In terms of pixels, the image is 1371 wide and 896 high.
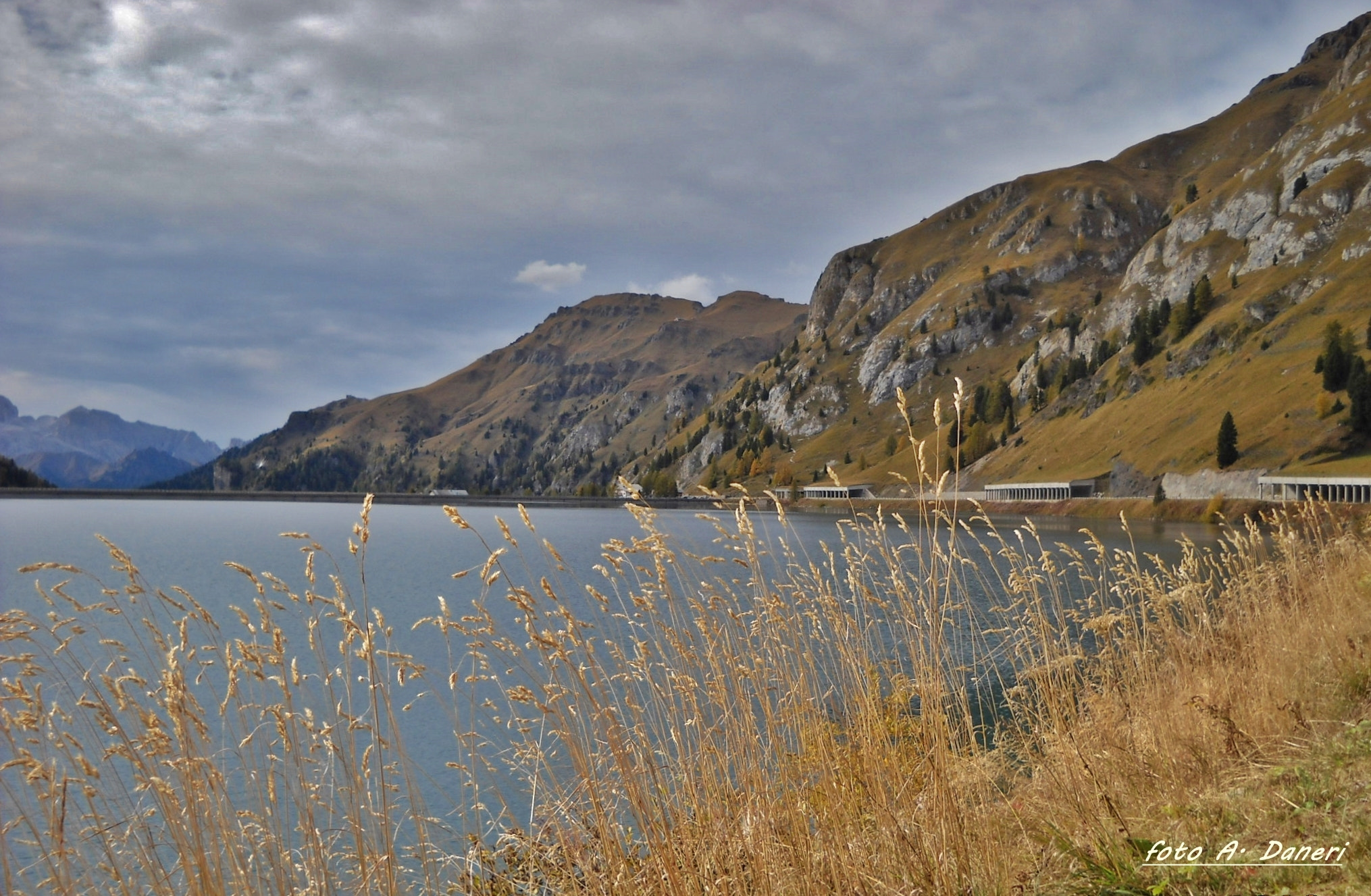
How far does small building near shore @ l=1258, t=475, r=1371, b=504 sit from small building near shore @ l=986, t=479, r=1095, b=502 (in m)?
29.0

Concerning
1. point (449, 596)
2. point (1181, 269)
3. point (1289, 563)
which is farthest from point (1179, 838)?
point (1181, 269)

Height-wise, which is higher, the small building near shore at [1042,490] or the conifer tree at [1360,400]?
the conifer tree at [1360,400]

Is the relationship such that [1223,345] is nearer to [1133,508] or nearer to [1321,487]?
[1133,508]

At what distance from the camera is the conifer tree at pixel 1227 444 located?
88.1 m

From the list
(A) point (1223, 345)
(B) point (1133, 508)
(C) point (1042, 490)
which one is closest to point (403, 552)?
(B) point (1133, 508)

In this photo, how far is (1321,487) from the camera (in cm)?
7656

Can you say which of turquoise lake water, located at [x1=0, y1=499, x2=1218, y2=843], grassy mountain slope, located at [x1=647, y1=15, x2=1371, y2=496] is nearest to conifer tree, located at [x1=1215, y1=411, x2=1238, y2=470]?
grassy mountain slope, located at [x1=647, y1=15, x2=1371, y2=496]

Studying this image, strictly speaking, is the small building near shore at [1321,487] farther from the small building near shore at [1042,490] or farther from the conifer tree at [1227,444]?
the small building near shore at [1042,490]

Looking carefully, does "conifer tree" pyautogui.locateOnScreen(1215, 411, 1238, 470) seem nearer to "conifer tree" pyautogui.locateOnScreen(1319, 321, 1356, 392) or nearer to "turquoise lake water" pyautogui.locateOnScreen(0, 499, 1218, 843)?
"conifer tree" pyautogui.locateOnScreen(1319, 321, 1356, 392)

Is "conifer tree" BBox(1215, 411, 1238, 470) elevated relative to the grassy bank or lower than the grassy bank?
elevated

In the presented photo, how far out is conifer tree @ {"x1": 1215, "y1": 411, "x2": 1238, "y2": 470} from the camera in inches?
3469

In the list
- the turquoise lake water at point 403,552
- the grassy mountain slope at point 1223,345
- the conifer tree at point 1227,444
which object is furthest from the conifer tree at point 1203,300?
the conifer tree at point 1227,444

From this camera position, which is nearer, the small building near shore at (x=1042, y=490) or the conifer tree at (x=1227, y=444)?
the conifer tree at (x=1227, y=444)

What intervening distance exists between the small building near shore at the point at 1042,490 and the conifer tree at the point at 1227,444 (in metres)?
23.5
